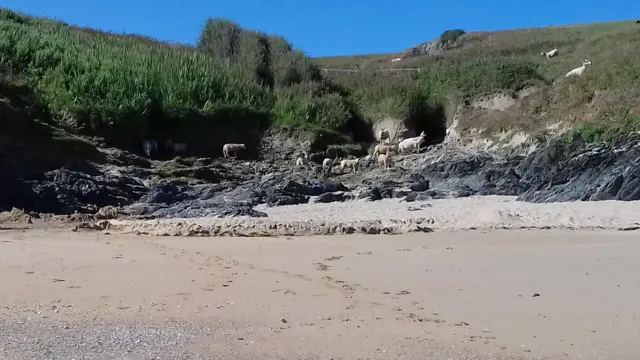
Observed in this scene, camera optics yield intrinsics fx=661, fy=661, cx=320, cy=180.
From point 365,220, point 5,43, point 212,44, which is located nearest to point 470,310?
point 365,220

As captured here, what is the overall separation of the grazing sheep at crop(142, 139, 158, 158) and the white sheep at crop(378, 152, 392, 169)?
19.9 feet

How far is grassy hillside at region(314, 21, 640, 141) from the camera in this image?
1528 centimetres

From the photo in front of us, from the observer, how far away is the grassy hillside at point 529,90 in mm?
15281

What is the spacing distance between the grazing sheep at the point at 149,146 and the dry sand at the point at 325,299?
9.19 metres

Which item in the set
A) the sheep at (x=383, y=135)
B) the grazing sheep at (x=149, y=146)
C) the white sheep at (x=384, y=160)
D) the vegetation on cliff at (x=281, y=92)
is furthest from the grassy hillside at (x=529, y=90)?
the grazing sheep at (x=149, y=146)

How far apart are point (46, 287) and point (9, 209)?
7026 mm

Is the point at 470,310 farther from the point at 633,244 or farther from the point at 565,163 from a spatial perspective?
the point at 565,163

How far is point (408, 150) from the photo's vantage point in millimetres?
18797

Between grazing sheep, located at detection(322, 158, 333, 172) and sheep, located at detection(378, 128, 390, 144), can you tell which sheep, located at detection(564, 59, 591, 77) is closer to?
sheep, located at detection(378, 128, 390, 144)

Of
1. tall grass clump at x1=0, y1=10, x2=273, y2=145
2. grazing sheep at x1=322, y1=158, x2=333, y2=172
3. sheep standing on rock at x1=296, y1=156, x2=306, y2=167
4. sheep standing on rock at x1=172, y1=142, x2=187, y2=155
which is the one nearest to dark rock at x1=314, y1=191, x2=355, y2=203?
grazing sheep at x1=322, y1=158, x2=333, y2=172

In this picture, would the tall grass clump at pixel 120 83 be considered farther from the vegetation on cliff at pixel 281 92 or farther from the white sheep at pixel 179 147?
the white sheep at pixel 179 147

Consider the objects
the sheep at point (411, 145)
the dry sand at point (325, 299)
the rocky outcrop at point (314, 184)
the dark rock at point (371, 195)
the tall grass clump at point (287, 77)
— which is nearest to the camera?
the dry sand at point (325, 299)

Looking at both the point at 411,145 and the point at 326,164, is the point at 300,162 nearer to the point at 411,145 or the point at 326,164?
the point at 326,164

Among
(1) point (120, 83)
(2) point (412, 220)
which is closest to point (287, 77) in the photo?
(1) point (120, 83)
